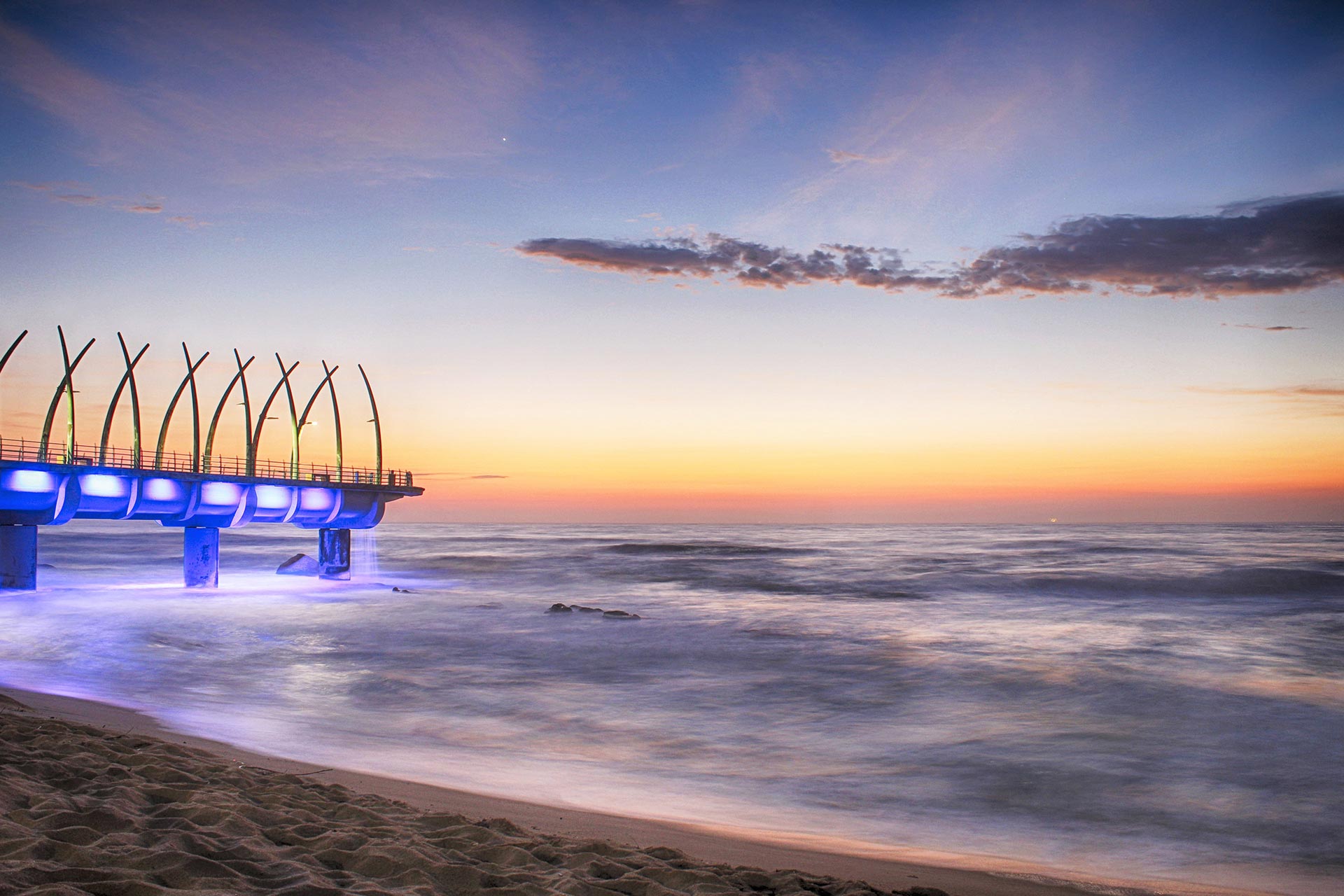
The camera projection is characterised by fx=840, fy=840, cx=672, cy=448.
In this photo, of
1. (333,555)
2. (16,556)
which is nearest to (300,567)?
(333,555)

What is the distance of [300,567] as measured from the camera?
49.4 m

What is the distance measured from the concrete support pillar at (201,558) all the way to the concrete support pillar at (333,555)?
7201 millimetres

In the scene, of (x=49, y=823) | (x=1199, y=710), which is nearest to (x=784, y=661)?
(x=1199, y=710)

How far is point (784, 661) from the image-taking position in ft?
71.5

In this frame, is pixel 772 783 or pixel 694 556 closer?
pixel 772 783

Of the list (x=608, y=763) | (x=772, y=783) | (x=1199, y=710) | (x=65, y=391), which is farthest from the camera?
(x=65, y=391)

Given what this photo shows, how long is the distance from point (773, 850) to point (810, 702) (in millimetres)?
9609

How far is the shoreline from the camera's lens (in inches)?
256

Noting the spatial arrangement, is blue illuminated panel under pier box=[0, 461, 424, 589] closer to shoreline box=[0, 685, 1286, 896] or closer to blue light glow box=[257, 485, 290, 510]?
blue light glow box=[257, 485, 290, 510]

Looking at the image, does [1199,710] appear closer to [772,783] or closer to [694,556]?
[772,783]

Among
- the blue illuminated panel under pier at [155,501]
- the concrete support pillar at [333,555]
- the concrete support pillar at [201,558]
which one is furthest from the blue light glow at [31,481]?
the concrete support pillar at [333,555]

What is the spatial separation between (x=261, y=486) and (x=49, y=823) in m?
38.1

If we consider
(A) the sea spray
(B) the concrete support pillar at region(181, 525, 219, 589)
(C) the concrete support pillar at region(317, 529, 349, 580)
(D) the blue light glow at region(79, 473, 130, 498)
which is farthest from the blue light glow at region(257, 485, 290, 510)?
(A) the sea spray

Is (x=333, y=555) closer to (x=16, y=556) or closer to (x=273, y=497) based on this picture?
(x=273, y=497)
